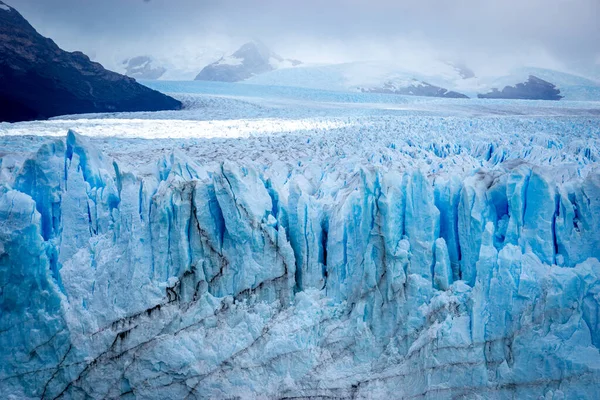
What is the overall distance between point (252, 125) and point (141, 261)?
445 centimetres

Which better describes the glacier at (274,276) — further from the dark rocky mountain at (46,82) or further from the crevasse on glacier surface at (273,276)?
the dark rocky mountain at (46,82)

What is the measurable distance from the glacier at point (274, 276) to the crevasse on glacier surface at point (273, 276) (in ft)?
0.04

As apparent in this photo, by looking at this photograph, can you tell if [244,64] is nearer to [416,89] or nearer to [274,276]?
[416,89]

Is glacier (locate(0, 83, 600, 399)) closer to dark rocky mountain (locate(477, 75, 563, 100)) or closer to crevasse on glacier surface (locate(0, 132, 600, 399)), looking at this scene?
crevasse on glacier surface (locate(0, 132, 600, 399))

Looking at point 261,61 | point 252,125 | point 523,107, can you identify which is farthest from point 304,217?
point 261,61

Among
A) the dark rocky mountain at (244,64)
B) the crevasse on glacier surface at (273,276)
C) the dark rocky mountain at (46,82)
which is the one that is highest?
the dark rocky mountain at (244,64)

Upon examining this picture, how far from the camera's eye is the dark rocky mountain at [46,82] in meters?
9.25

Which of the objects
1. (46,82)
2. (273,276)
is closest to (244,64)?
(46,82)

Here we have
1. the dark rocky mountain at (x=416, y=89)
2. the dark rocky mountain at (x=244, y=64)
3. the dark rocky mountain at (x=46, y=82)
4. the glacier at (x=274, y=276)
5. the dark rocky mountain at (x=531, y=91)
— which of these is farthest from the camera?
the dark rocky mountain at (x=244, y=64)

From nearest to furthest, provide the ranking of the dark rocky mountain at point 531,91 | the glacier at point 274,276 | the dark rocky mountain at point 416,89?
the glacier at point 274,276
the dark rocky mountain at point 531,91
the dark rocky mountain at point 416,89

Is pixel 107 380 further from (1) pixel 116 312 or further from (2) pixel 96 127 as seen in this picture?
(2) pixel 96 127

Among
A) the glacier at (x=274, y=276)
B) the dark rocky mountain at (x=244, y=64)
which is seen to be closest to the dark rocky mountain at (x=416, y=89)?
the dark rocky mountain at (x=244, y=64)

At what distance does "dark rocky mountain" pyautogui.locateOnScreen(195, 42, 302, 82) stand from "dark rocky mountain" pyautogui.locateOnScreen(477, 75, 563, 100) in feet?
48.8

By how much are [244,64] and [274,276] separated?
29.7m
